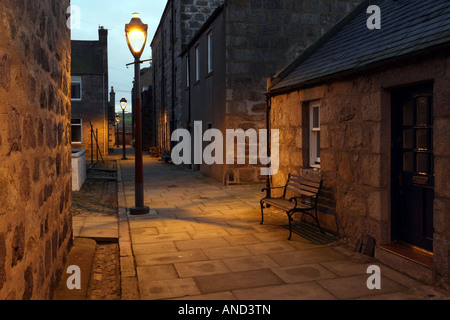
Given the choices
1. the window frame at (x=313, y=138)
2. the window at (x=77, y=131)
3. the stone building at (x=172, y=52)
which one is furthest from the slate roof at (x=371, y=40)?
the window at (x=77, y=131)

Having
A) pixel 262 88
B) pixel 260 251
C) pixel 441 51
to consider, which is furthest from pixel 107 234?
pixel 262 88

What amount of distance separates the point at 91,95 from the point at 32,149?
30.6m

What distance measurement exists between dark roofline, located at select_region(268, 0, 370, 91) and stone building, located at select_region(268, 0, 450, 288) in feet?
4.02

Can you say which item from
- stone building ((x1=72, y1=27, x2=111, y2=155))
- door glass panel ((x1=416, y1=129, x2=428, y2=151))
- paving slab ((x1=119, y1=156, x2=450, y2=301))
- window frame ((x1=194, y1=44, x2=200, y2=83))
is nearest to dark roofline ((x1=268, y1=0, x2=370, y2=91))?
paving slab ((x1=119, y1=156, x2=450, y2=301))

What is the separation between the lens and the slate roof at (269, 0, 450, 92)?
18.1 ft

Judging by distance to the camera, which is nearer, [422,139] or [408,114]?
[422,139]

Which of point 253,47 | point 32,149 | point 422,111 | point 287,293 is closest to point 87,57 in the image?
point 253,47

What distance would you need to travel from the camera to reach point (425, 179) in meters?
5.48

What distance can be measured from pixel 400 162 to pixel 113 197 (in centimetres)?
852

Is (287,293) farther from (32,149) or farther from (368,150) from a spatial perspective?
(32,149)

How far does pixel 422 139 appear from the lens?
5570 millimetres

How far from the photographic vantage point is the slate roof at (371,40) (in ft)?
18.1

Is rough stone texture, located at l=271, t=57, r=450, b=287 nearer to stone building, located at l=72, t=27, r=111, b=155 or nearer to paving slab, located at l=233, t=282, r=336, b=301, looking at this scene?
paving slab, located at l=233, t=282, r=336, b=301

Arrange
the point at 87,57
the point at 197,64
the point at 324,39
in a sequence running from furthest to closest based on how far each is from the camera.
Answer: the point at 87,57 → the point at 197,64 → the point at 324,39
